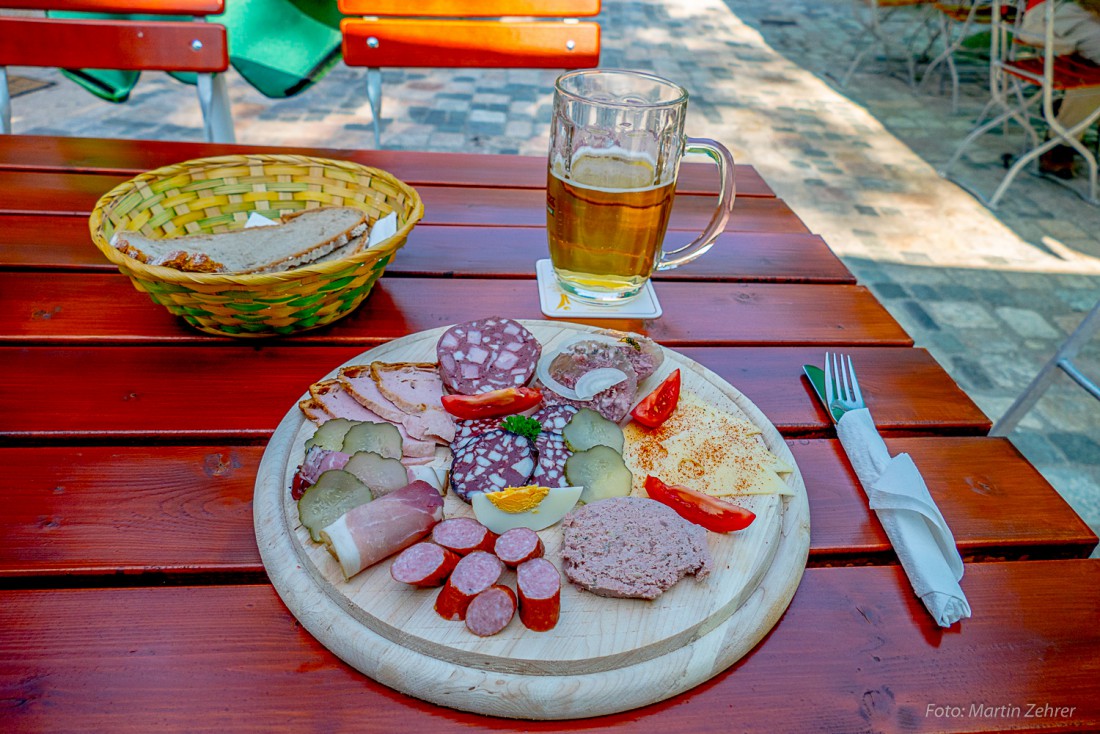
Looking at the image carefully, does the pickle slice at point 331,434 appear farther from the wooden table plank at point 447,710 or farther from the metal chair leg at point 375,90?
the metal chair leg at point 375,90

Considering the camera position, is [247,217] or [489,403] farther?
[247,217]

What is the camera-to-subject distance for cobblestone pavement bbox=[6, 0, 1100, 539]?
3.21 m

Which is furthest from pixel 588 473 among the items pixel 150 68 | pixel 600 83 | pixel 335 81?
pixel 335 81

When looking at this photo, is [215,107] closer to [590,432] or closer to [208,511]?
[208,511]

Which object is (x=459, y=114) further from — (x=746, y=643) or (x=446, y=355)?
(x=746, y=643)

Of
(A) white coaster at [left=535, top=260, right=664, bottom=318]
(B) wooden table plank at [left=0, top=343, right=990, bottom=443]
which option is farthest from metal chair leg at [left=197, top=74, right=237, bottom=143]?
(A) white coaster at [left=535, top=260, right=664, bottom=318]

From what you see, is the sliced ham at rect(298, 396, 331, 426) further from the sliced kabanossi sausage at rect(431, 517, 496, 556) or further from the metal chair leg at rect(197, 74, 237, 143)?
the metal chair leg at rect(197, 74, 237, 143)

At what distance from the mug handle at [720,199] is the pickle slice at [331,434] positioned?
666 millimetres

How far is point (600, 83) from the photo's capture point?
132 centimetres

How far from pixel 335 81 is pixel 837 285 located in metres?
5.57

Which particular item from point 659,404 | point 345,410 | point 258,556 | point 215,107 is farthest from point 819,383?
point 215,107

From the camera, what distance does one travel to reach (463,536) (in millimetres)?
842

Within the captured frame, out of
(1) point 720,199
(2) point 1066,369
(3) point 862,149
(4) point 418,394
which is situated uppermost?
(1) point 720,199

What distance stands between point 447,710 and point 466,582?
0.13 metres
